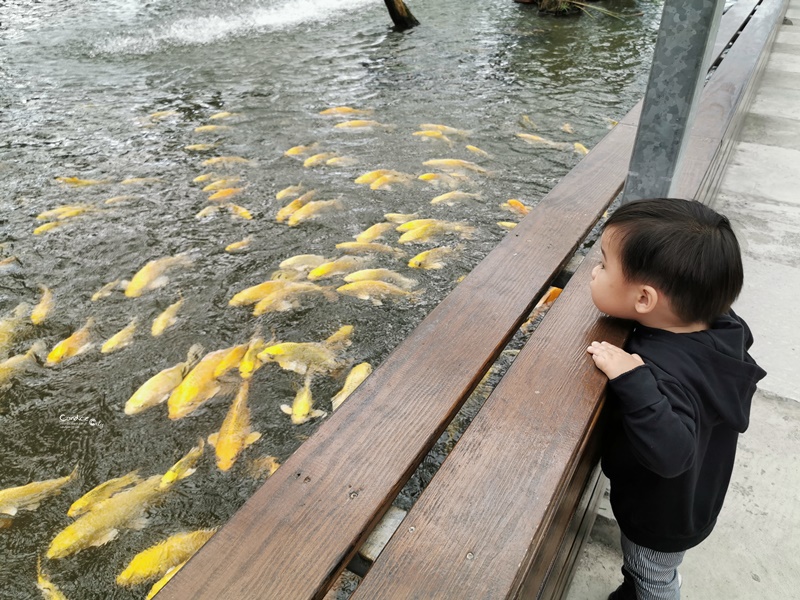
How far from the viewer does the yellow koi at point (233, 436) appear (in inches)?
117

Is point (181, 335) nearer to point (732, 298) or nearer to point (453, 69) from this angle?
point (732, 298)

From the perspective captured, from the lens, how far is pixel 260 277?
4109 mm

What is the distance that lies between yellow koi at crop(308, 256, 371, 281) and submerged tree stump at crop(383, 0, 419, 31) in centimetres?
592

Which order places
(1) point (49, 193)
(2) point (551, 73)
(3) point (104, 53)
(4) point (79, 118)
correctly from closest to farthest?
1. (1) point (49, 193)
2. (4) point (79, 118)
3. (2) point (551, 73)
4. (3) point (104, 53)

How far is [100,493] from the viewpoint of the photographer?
2.80 meters

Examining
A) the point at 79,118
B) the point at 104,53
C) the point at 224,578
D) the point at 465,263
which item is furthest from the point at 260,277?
the point at 104,53

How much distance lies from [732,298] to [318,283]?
2.71 metres

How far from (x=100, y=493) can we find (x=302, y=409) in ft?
3.11

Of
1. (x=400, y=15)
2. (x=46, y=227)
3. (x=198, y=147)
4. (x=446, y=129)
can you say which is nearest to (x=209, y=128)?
(x=198, y=147)

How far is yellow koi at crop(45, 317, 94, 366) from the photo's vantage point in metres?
3.50

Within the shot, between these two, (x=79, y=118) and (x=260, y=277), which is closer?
(x=260, y=277)

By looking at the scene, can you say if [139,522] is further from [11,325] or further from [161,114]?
[161,114]

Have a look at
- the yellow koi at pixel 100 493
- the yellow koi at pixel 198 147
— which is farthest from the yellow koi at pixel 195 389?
the yellow koi at pixel 198 147

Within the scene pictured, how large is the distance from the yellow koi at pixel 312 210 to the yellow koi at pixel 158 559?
8.28ft
